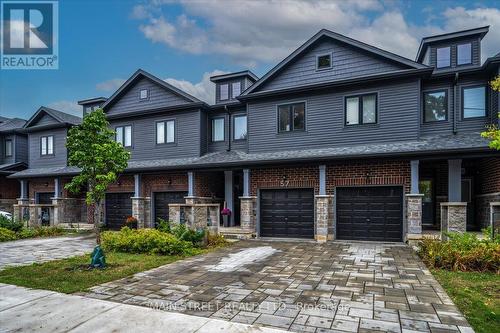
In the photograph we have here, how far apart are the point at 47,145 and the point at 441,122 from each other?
78.5ft

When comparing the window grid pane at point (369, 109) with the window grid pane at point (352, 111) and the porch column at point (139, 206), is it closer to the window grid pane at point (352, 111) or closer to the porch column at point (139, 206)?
the window grid pane at point (352, 111)

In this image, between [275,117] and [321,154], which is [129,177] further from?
[321,154]

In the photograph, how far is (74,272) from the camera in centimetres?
793

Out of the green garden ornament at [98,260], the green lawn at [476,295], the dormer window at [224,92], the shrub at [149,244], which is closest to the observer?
the green lawn at [476,295]

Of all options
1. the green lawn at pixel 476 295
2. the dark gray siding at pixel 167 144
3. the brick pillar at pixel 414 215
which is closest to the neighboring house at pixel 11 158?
the dark gray siding at pixel 167 144

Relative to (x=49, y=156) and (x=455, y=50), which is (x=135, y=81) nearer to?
(x=49, y=156)

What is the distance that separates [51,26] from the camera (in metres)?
13.3

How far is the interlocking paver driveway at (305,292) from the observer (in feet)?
15.9

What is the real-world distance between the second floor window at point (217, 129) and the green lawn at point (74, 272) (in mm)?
9249

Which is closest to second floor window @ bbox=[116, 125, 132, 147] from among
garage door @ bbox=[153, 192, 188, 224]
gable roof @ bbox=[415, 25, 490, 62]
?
garage door @ bbox=[153, 192, 188, 224]

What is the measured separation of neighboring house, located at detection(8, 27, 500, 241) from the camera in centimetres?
1270

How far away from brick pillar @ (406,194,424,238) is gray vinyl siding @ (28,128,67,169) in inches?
817

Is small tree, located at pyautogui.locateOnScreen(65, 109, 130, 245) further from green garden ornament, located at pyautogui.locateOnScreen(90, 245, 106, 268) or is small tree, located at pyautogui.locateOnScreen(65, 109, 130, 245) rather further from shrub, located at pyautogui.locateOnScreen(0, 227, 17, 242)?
shrub, located at pyautogui.locateOnScreen(0, 227, 17, 242)

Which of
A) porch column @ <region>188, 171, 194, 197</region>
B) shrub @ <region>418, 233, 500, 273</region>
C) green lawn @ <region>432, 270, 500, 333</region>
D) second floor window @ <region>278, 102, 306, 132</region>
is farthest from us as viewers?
porch column @ <region>188, 171, 194, 197</region>
